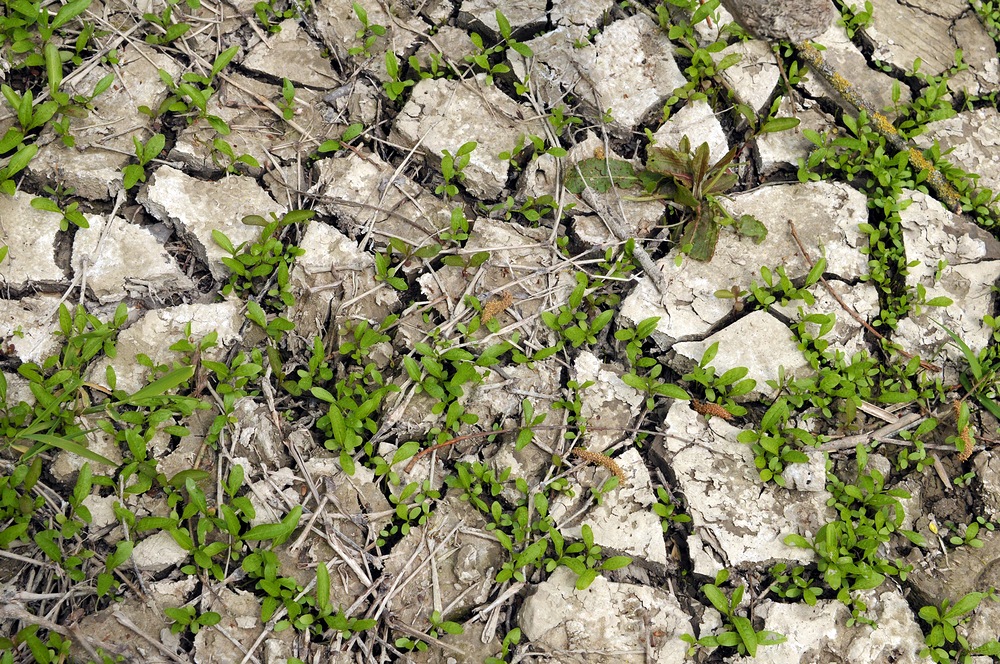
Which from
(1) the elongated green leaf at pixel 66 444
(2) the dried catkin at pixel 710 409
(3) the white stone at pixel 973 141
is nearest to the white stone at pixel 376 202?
(1) the elongated green leaf at pixel 66 444

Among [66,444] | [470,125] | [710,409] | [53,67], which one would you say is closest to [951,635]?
[710,409]

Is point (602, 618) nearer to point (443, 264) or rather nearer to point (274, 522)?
point (274, 522)

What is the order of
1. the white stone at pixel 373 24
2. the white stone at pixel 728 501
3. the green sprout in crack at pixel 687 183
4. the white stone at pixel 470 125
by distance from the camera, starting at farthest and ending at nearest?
the white stone at pixel 373 24
the white stone at pixel 470 125
the green sprout in crack at pixel 687 183
the white stone at pixel 728 501

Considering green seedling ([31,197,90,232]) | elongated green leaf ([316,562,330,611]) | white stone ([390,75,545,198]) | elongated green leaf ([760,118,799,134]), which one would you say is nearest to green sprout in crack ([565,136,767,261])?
elongated green leaf ([760,118,799,134])

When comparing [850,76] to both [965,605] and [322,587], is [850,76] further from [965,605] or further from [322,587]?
[322,587]

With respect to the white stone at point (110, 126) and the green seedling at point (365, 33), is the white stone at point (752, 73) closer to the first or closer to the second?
the green seedling at point (365, 33)

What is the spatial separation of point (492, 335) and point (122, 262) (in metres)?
1.29

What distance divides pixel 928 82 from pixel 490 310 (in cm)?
207

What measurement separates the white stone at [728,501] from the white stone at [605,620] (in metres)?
0.20

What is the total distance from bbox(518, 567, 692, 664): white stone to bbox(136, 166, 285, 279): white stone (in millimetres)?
1536

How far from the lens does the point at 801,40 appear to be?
2.92 m

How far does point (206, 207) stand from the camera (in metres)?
2.54

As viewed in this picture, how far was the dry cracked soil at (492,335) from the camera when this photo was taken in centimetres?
214

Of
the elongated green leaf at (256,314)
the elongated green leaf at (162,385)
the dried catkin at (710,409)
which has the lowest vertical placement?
the dried catkin at (710,409)
